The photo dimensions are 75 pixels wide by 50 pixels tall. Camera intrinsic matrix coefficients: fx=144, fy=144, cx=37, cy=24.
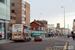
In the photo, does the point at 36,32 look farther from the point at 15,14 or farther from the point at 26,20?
the point at 15,14

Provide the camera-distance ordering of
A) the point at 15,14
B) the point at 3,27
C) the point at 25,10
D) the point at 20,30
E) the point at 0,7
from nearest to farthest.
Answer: the point at 20,30, the point at 0,7, the point at 3,27, the point at 15,14, the point at 25,10

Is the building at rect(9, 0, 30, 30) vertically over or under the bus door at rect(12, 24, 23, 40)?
over

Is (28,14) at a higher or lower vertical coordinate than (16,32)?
higher

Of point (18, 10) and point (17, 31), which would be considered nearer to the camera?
point (17, 31)

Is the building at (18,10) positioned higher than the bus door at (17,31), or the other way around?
the building at (18,10)

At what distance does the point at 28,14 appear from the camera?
242ft

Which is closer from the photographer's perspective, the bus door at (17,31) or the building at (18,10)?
the bus door at (17,31)

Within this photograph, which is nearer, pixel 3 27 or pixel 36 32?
pixel 3 27

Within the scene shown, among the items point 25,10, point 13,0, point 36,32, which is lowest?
point 36,32

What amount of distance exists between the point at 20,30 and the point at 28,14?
41415mm

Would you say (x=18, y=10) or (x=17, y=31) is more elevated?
(x=18, y=10)

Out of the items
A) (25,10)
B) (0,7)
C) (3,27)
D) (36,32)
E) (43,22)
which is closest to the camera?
(0,7)

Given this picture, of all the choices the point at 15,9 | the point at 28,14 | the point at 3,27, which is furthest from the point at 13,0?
the point at 3,27

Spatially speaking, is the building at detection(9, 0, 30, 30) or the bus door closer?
the bus door
